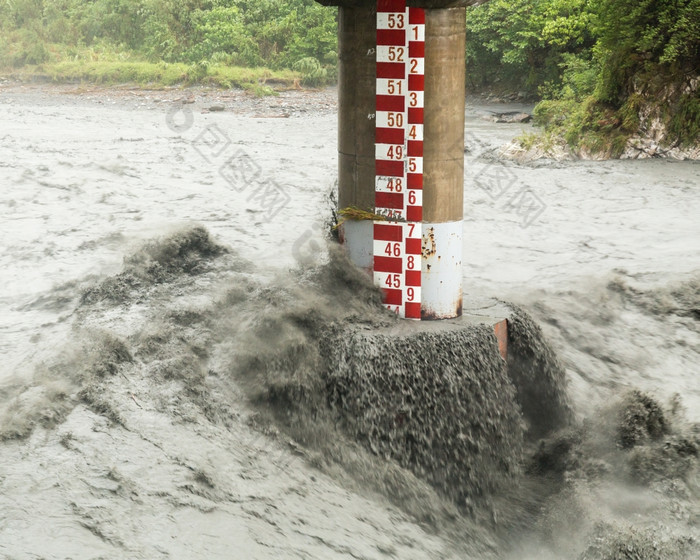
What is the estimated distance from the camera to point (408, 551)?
13.4 feet

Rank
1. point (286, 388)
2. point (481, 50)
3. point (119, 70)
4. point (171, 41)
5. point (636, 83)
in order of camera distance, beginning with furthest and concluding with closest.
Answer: point (171, 41) < point (119, 70) < point (481, 50) < point (636, 83) < point (286, 388)

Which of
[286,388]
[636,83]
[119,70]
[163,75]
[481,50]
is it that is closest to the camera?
[286,388]

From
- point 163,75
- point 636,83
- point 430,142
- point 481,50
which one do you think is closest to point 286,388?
point 430,142

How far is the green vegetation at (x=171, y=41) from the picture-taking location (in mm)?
28344

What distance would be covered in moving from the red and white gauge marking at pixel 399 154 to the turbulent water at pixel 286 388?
240mm

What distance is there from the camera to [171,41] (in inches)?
1244

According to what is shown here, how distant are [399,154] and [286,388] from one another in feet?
5.01

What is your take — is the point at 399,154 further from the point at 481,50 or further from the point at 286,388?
the point at 481,50

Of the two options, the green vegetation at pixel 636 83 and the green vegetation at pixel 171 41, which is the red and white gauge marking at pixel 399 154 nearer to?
the green vegetation at pixel 636 83

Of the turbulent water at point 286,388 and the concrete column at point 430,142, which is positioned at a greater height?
the concrete column at point 430,142

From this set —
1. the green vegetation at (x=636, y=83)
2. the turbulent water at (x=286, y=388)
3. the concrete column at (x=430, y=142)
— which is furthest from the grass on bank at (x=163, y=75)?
the concrete column at (x=430, y=142)

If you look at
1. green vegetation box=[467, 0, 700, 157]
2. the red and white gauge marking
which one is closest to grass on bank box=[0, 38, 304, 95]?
green vegetation box=[467, 0, 700, 157]

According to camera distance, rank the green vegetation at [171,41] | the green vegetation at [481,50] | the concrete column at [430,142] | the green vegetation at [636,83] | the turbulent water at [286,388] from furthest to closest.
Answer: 1. the green vegetation at [171,41]
2. the green vegetation at [481,50]
3. the green vegetation at [636,83]
4. the concrete column at [430,142]
5. the turbulent water at [286,388]

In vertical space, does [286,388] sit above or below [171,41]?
below
